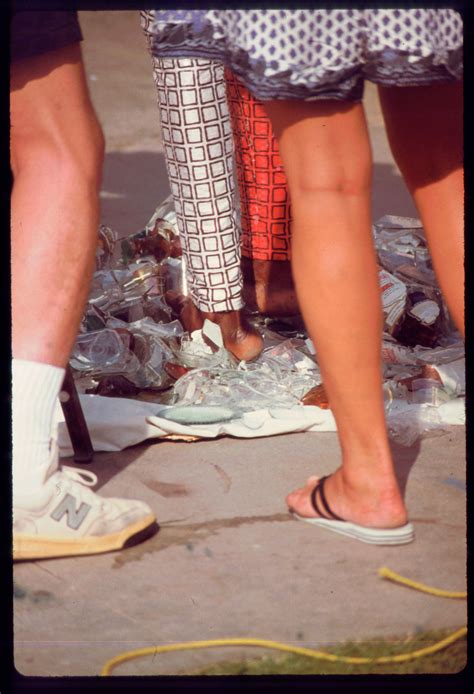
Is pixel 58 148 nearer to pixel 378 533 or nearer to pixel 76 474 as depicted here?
pixel 76 474

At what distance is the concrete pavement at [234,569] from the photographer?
194 centimetres

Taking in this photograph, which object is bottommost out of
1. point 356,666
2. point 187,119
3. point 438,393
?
point 438,393

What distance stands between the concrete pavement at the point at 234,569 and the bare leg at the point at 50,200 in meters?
0.41

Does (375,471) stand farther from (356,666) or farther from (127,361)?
(127,361)

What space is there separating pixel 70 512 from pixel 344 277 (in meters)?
0.67

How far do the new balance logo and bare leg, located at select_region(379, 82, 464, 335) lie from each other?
2.76 ft

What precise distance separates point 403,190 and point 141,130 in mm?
1777

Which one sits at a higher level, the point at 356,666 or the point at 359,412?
the point at 359,412

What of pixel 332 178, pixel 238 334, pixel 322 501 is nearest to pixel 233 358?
pixel 238 334

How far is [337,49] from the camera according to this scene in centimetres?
192

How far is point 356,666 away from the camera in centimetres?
189

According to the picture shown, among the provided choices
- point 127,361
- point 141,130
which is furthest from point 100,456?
point 141,130

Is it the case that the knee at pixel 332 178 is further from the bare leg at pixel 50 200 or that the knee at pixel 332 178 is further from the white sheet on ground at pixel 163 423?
the white sheet on ground at pixel 163 423

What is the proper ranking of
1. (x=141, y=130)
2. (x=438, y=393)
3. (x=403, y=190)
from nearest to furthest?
(x=438, y=393)
(x=403, y=190)
(x=141, y=130)
